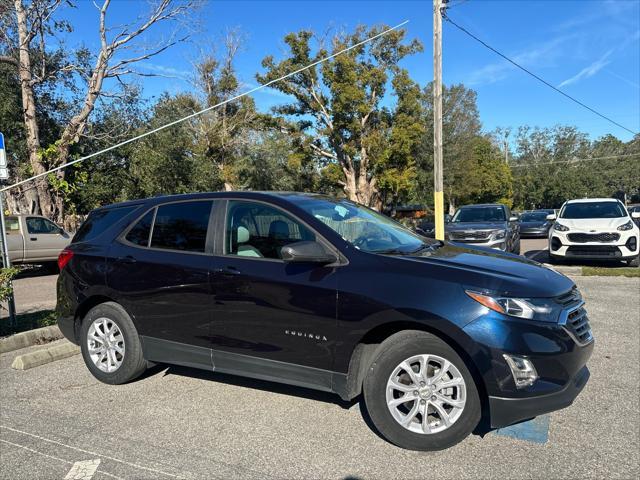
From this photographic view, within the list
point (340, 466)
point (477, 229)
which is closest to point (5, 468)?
point (340, 466)

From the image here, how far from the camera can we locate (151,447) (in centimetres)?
324

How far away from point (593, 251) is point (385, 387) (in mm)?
9808

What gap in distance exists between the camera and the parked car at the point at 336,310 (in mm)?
2918

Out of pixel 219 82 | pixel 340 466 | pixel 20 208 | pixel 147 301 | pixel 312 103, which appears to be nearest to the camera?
pixel 340 466

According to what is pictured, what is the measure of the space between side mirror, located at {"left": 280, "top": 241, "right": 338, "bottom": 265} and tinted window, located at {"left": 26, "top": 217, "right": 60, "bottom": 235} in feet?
39.0

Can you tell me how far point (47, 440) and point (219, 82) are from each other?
3679cm

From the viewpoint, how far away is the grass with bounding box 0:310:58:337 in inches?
236

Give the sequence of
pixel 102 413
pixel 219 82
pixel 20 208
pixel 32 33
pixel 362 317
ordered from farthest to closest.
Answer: pixel 219 82, pixel 20 208, pixel 32 33, pixel 102 413, pixel 362 317

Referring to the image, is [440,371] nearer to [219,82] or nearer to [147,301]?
[147,301]

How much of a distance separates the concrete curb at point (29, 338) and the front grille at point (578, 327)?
18.5 ft

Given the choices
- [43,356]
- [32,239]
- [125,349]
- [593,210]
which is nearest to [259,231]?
[125,349]

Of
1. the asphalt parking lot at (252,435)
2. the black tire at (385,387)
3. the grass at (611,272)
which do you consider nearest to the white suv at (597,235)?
the grass at (611,272)

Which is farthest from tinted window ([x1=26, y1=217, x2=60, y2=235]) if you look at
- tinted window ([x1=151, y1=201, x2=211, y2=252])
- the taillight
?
tinted window ([x1=151, y1=201, x2=211, y2=252])

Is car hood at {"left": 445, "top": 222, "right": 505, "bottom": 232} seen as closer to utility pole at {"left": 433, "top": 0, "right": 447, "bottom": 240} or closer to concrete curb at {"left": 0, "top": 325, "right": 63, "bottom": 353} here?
utility pole at {"left": 433, "top": 0, "right": 447, "bottom": 240}
